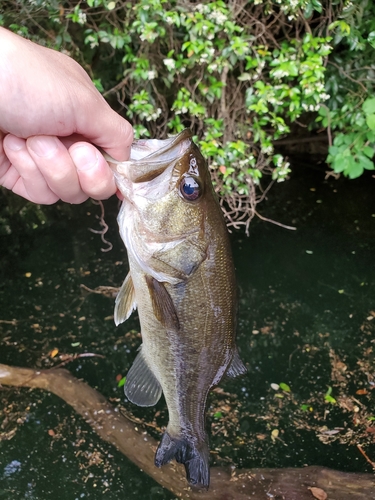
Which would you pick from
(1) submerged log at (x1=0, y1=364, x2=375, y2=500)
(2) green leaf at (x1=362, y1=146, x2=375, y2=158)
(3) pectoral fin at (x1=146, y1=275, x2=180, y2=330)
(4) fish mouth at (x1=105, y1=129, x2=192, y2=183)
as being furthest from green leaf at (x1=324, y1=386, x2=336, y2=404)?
(4) fish mouth at (x1=105, y1=129, x2=192, y2=183)

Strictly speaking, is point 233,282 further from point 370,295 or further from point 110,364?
point 370,295

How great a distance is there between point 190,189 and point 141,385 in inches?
35.1

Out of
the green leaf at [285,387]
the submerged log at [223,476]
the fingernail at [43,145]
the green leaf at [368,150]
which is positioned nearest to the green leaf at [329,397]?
the green leaf at [285,387]

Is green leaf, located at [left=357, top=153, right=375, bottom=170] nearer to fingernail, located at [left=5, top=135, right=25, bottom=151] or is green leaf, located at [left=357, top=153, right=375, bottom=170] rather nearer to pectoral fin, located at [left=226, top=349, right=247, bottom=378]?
pectoral fin, located at [left=226, top=349, right=247, bottom=378]

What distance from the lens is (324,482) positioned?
249cm

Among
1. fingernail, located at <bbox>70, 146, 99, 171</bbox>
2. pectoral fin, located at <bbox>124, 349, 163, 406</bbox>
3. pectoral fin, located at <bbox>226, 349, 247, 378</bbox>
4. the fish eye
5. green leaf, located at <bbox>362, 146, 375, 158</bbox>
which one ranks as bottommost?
pectoral fin, located at <bbox>124, 349, 163, 406</bbox>

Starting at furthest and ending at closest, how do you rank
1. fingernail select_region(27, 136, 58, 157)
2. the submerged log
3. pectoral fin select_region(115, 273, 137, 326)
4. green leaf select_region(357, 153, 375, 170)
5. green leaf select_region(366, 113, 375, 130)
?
1. green leaf select_region(357, 153, 375, 170)
2. green leaf select_region(366, 113, 375, 130)
3. the submerged log
4. pectoral fin select_region(115, 273, 137, 326)
5. fingernail select_region(27, 136, 58, 157)

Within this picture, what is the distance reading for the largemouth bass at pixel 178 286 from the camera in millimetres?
1392

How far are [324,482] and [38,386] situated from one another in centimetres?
202

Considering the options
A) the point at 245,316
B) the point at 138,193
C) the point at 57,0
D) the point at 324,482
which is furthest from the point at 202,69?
the point at 324,482

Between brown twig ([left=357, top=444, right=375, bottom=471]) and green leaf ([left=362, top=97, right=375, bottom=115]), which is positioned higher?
green leaf ([left=362, top=97, right=375, bottom=115])

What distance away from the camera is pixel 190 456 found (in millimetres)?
1761

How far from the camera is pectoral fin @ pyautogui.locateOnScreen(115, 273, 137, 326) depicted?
1635 mm

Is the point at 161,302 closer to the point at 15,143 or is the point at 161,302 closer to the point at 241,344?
the point at 15,143
